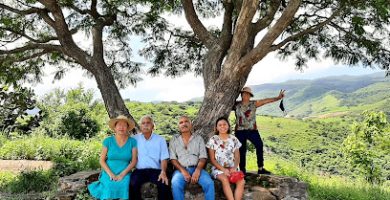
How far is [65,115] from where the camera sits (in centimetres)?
1380

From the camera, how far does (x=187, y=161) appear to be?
5.70m

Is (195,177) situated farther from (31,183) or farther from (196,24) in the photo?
(31,183)

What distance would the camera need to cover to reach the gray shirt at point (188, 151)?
5711 mm

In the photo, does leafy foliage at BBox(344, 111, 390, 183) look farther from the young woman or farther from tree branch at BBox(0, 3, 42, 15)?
tree branch at BBox(0, 3, 42, 15)

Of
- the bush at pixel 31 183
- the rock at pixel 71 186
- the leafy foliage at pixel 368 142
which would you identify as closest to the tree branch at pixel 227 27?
the rock at pixel 71 186

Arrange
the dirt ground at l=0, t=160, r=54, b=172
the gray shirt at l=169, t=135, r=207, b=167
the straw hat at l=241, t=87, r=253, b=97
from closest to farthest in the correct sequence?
the gray shirt at l=169, t=135, r=207, b=167
the straw hat at l=241, t=87, r=253, b=97
the dirt ground at l=0, t=160, r=54, b=172

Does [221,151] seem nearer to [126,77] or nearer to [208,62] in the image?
[208,62]

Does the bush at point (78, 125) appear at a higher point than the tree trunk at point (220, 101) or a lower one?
lower

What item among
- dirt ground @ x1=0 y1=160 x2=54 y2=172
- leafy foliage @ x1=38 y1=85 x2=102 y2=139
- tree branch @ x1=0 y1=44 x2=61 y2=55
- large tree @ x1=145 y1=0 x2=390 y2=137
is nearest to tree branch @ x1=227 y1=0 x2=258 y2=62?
large tree @ x1=145 y1=0 x2=390 y2=137

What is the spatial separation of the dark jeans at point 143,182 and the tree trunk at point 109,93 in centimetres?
217

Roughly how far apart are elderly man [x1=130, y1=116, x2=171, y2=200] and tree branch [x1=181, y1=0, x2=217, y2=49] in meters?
2.55

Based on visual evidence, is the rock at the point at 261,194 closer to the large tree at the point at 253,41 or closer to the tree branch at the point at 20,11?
the large tree at the point at 253,41

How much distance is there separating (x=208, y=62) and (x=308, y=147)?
3976 cm

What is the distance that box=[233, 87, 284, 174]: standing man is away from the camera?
6500 millimetres
